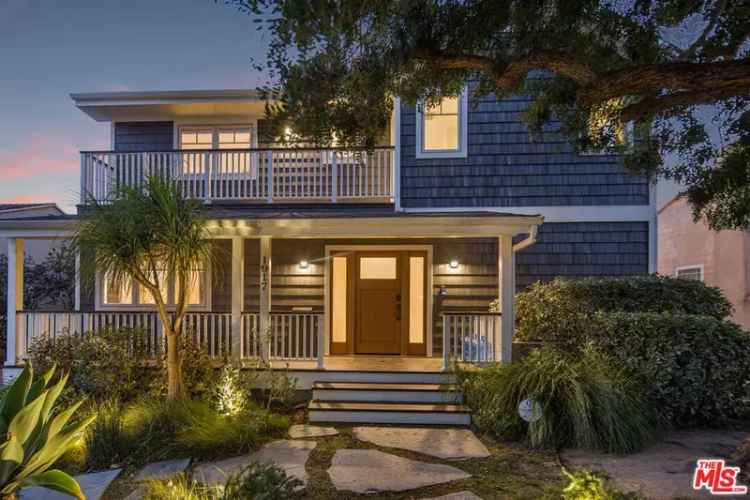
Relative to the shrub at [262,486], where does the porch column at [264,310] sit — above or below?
above

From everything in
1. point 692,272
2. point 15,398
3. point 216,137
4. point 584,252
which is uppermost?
point 216,137

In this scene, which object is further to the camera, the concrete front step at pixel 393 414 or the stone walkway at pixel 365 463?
the concrete front step at pixel 393 414

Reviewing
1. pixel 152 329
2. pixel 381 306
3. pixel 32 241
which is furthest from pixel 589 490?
pixel 32 241

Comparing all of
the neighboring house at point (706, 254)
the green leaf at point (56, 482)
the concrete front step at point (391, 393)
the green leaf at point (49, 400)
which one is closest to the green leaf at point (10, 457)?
the green leaf at point (56, 482)

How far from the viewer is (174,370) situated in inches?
235

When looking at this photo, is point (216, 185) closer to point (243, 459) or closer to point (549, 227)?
point (243, 459)

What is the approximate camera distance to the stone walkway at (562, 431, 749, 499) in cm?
406

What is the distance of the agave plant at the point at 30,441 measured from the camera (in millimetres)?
2855

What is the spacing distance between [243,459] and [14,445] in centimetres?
247

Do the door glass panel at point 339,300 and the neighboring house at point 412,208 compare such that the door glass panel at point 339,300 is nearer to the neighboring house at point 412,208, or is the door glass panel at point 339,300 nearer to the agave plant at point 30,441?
the neighboring house at point 412,208

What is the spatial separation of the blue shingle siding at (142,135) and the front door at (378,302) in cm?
507

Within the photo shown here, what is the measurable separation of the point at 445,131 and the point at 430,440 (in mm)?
5921

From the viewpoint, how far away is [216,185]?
9.27 meters

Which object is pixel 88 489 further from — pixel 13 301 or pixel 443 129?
pixel 443 129
